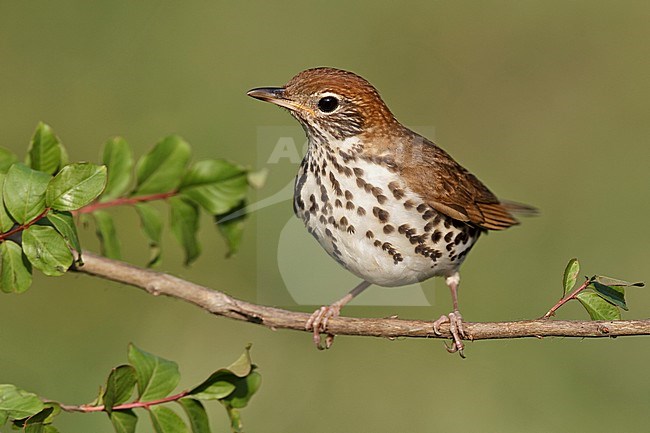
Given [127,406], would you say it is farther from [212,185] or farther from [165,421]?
[212,185]

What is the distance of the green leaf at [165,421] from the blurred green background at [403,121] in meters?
1.77

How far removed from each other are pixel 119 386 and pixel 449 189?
171cm

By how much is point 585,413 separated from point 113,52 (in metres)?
5.06

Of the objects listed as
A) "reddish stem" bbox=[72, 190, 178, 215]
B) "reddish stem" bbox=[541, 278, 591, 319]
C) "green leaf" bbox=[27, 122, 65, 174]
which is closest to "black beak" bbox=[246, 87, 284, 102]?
"reddish stem" bbox=[72, 190, 178, 215]

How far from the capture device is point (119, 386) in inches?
106

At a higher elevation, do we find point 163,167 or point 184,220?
point 163,167

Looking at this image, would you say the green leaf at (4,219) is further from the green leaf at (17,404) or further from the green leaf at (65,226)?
the green leaf at (17,404)

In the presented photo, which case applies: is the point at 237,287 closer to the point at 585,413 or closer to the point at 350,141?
the point at 585,413

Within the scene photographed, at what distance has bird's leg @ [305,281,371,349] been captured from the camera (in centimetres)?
346

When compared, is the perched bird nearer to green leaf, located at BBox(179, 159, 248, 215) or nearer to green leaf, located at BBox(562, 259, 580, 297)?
green leaf, located at BBox(179, 159, 248, 215)

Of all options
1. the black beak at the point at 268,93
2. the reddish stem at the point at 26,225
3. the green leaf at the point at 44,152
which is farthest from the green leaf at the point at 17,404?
the black beak at the point at 268,93

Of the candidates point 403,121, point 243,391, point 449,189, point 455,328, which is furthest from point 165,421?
point 403,121

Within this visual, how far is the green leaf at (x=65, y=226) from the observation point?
2.52m

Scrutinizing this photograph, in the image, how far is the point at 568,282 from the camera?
9.09 feet
